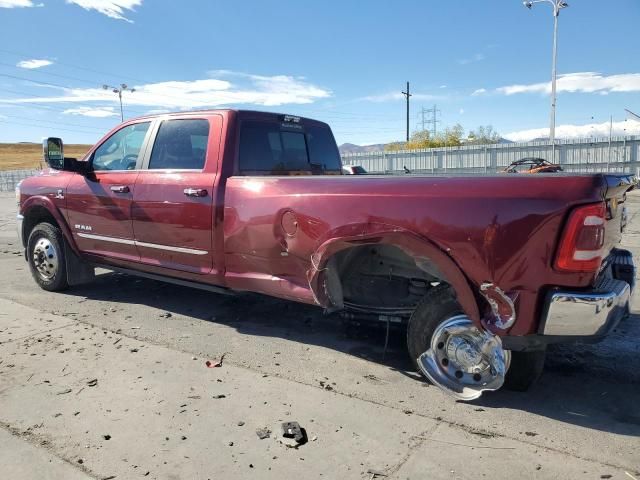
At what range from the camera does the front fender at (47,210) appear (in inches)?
234

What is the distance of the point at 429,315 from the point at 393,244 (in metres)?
0.53

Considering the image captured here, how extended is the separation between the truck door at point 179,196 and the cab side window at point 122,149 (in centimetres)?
24

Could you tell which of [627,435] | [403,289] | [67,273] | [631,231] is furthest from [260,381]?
[631,231]

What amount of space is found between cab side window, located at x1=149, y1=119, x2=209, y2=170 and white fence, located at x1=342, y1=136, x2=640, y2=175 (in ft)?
72.7

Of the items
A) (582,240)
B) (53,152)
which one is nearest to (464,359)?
(582,240)

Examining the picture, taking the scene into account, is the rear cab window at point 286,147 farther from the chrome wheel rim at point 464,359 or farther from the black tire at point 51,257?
the black tire at point 51,257

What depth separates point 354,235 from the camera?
350cm

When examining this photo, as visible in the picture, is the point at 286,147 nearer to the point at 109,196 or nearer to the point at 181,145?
the point at 181,145

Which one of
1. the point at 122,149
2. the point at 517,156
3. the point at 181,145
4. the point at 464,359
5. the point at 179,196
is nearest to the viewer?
the point at 464,359

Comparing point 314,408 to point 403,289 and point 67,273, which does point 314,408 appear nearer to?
point 403,289

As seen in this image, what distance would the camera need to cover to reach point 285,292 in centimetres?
416

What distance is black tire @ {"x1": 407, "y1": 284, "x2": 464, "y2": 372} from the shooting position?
3.38 meters

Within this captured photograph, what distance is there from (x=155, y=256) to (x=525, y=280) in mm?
3472

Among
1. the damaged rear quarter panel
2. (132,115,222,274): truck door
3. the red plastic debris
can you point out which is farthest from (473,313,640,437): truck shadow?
(132,115,222,274): truck door
